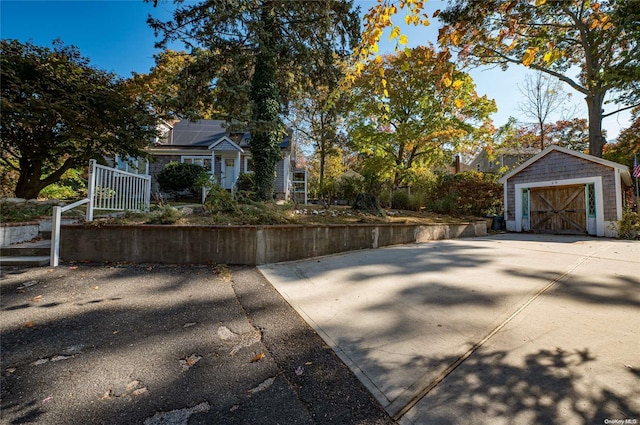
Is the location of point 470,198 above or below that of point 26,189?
above

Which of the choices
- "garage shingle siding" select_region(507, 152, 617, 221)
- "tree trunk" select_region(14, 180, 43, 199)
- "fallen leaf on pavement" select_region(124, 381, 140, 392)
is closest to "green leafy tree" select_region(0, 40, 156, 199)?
"tree trunk" select_region(14, 180, 43, 199)

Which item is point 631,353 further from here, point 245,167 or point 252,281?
point 245,167

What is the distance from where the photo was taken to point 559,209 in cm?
1101

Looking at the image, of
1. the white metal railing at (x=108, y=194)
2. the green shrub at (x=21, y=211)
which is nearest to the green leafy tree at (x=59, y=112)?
the green shrub at (x=21, y=211)

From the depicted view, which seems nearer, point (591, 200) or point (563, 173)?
point (591, 200)

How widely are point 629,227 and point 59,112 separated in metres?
17.7

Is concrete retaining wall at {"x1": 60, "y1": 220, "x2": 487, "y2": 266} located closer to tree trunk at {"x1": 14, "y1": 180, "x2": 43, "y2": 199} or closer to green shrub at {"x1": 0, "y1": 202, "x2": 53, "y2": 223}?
green shrub at {"x1": 0, "y1": 202, "x2": 53, "y2": 223}

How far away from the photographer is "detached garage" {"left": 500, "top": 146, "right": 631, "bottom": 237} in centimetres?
965

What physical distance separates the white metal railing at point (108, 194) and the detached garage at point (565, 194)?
14.1 meters

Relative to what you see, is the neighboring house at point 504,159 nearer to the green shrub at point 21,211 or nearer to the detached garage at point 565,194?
the detached garage at point 565,194

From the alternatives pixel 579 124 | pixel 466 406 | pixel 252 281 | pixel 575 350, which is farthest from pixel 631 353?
pixel 579 124

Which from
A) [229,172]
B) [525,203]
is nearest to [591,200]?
[525,203]

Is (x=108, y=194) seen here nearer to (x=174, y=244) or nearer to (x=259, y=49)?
(x=174, y=244)

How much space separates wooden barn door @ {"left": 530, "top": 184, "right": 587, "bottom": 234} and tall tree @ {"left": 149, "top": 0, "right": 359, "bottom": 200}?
397 inches
